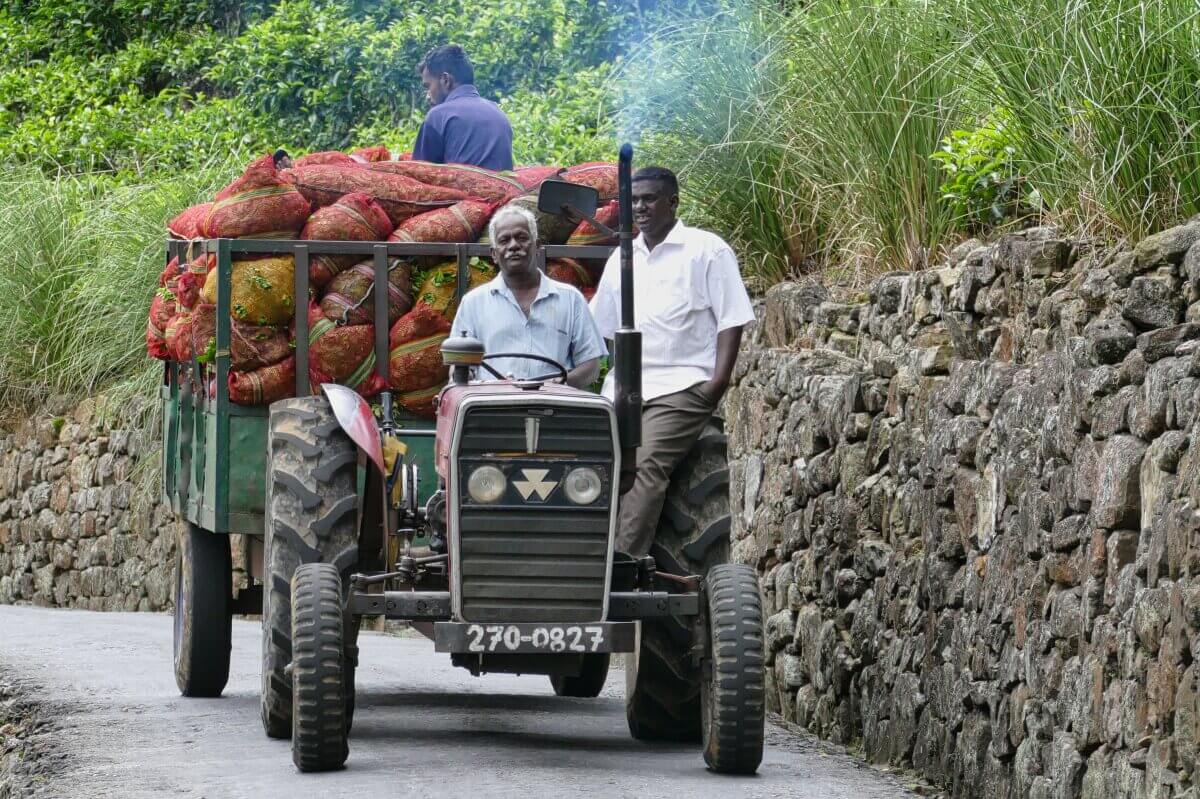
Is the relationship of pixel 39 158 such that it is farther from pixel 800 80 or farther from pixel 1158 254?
pixel 1158 254

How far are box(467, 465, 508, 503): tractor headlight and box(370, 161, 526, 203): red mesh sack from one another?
91.4 inches

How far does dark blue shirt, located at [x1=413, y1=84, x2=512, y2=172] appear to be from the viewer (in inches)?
431

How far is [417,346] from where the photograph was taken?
29.2ft

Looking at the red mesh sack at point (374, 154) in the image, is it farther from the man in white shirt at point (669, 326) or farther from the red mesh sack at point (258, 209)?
the man in white shirt at point (669, 326)

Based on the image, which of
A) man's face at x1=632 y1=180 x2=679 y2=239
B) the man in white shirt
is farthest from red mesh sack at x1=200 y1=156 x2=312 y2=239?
man's face at x1=632 y1=180 x2=679 y2=239

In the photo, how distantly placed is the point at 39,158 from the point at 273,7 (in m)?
3.64

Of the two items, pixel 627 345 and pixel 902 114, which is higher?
pixel 902 114

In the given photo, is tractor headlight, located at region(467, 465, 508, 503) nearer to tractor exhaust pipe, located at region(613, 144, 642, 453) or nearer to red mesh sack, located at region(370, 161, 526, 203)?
tractor exhaust pipe, located at region(613, 144, 642, 453)

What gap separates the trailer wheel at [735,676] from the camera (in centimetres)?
737

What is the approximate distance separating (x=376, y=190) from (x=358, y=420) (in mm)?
1528

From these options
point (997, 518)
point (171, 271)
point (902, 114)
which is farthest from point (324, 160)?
point (997, 518)

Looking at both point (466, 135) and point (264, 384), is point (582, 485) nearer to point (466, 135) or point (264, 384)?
point (264, 384)

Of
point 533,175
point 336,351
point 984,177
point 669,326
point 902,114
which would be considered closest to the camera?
point 669,326

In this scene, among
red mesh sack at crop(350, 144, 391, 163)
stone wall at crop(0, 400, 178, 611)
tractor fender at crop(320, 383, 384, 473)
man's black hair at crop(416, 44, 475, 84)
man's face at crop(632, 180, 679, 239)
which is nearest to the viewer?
tractor fender at crop(320, 383, 384, 473)
